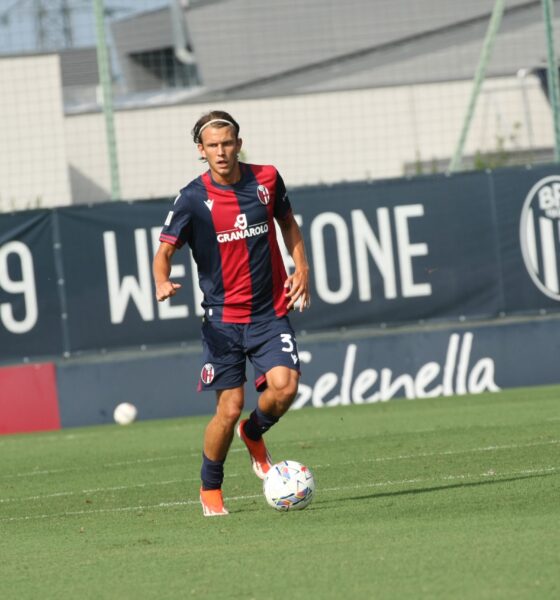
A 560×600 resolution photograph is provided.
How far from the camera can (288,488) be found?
8016 millimetres

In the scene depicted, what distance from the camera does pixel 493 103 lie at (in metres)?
27.8

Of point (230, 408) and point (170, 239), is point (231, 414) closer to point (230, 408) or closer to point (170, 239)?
point (230, 408)

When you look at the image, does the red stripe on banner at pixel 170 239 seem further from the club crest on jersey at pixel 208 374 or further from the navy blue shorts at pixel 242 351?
the club crest on jersey at pixel 208 374

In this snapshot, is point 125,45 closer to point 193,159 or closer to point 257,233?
point 193,159

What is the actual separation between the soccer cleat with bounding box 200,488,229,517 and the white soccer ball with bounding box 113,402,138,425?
7.85 meters

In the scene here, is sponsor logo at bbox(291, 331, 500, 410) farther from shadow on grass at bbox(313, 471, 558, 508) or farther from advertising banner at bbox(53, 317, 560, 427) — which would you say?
shadow on grass at bbox(313, 471, 558, 508)

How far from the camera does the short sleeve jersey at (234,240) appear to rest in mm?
8508

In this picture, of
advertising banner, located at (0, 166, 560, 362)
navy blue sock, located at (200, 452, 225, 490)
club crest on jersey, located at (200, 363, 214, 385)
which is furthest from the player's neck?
advertising banner, located at (0, 166, 560, 362)

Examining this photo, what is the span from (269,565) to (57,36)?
20.0 meters

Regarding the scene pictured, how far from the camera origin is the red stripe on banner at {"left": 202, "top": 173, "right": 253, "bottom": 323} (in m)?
8.52

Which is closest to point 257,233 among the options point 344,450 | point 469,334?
point 344,450

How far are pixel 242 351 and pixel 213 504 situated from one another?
0.93 m

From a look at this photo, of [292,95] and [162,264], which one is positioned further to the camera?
[292,95]

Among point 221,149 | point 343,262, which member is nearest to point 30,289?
point 343,262
